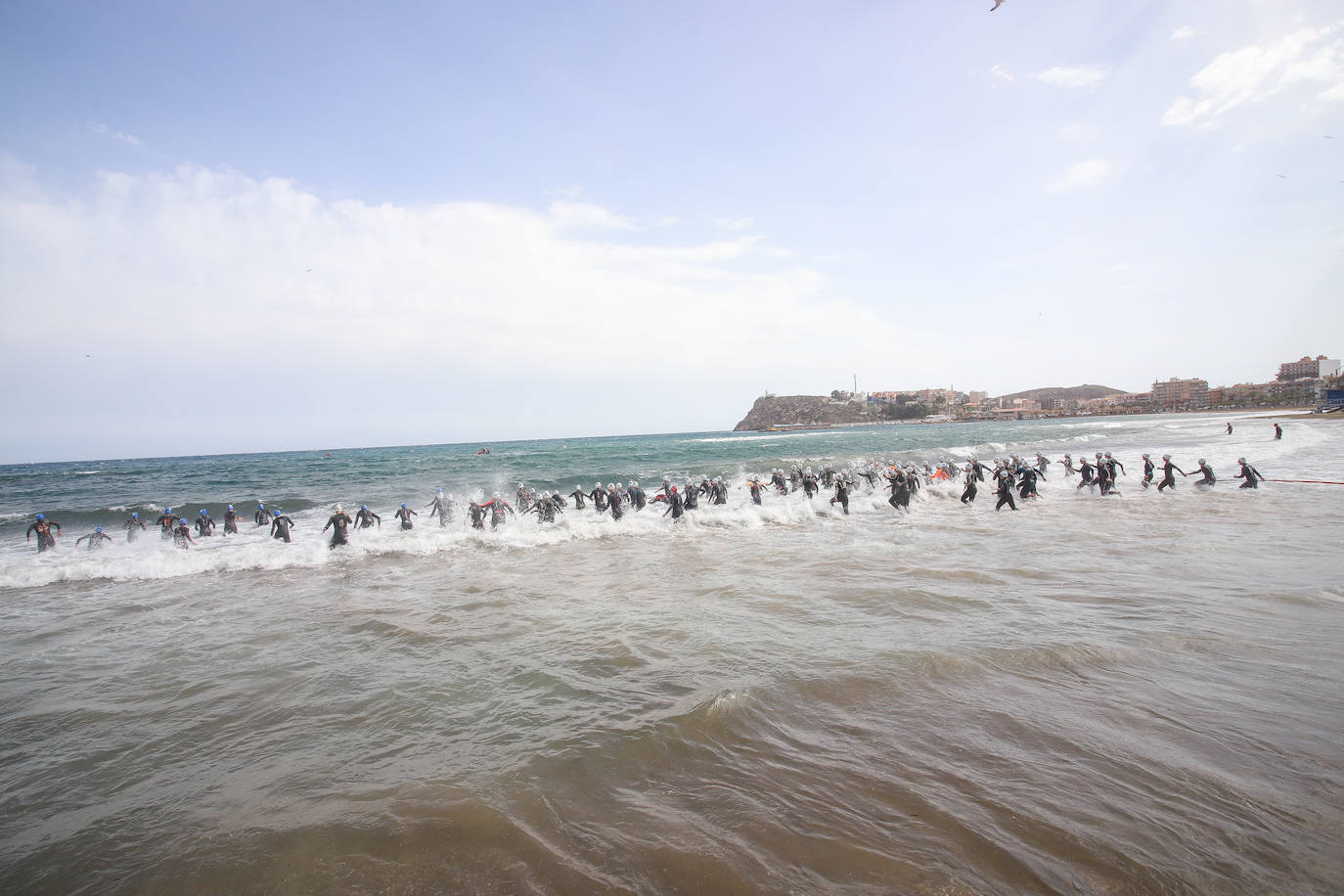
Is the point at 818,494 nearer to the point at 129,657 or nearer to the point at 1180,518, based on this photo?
the point at 1180,518

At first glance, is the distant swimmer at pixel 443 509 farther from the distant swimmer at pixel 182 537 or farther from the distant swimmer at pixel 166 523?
the distant swimmer at pixel 166 523

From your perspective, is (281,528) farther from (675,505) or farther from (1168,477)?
(1168,477)

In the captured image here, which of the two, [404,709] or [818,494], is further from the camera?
[818,494]

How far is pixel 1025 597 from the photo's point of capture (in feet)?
25.5

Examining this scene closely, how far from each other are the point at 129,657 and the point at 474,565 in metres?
5.66

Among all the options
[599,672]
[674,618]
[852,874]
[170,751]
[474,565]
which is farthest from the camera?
[474,565]

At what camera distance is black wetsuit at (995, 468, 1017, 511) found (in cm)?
1725

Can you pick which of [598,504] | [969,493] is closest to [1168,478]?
[969,493]

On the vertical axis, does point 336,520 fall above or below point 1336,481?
above

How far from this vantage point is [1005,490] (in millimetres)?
17391

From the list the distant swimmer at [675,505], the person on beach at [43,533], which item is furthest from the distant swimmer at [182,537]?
the distant swimmer at [675,505]

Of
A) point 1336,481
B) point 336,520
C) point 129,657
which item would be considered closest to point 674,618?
point 129,657

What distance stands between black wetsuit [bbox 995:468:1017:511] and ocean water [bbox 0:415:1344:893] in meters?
6.37

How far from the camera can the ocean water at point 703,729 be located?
3139 mm
